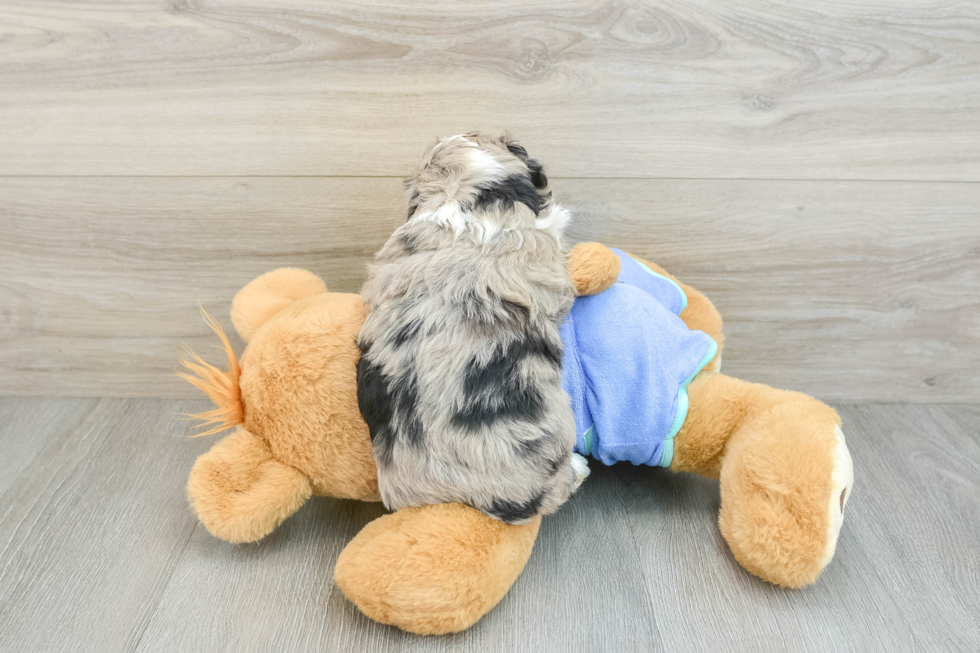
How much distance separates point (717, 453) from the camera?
2.43ft

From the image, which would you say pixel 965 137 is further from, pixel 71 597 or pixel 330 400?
pixel 71 597

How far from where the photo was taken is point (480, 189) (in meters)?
0.65

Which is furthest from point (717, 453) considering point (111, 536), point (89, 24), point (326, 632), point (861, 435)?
point (89, 24)

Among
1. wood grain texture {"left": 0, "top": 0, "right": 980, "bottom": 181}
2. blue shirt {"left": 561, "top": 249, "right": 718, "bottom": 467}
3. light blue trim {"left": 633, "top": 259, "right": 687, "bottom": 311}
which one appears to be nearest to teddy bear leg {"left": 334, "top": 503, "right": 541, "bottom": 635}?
blue shirt {"left": 561, "top": 249, "right": 718, "bottom": 467}

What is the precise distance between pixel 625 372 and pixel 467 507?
22cm

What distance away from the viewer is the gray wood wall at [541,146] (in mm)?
821

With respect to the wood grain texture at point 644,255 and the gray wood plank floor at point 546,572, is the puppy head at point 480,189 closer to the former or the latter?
the wood grain texture at point 644,255

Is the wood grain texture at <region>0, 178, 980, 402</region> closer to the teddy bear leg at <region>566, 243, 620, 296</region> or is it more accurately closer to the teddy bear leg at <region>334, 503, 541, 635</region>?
the teddy bear leg at <region>566, 243, 620, 296</region>

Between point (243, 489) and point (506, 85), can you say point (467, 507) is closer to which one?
point (243, 489)

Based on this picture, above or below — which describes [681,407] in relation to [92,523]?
above

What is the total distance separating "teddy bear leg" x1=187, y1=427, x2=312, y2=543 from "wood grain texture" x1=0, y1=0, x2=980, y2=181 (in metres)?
0.40

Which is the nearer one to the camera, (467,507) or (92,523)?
(467,507)

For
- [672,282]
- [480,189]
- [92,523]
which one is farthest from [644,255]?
[92,523]

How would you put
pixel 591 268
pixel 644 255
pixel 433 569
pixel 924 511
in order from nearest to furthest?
pixel 433 569, pixel 591 268, pixel 924 511, pixel 644 255
